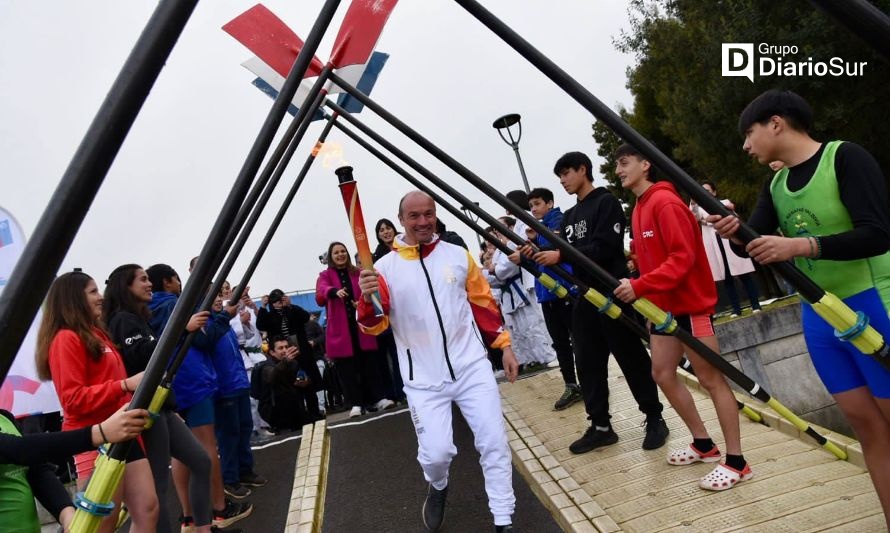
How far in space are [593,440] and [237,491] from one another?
347 cm

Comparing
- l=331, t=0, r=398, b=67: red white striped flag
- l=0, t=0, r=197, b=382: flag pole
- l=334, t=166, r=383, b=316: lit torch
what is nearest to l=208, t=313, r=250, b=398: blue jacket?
l=334, t=166, r=383, b=316: lit torch

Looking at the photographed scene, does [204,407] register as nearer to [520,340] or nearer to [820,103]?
[520,340]

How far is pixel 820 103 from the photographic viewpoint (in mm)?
14133

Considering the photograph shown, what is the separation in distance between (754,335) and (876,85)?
8.07 m

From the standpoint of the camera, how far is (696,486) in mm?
4348

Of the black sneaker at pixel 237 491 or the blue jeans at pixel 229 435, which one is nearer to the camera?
the blue jeans at pixel 229 435

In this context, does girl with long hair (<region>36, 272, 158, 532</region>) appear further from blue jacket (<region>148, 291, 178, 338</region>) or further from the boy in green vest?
the boy in green vest

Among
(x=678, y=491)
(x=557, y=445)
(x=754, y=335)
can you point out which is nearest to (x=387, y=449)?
(x=557, y=445)

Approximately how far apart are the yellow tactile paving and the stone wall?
8.91 feet

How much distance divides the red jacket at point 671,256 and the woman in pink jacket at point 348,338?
466cm

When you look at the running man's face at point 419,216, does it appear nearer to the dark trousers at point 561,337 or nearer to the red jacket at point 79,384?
the red jacket at point 79,384

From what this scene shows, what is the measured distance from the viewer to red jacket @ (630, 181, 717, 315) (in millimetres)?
4352

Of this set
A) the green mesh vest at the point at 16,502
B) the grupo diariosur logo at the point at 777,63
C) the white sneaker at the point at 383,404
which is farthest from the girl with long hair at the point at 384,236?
the grupo diariosur logo at the point at 777,63

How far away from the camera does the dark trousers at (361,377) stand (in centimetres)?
877
